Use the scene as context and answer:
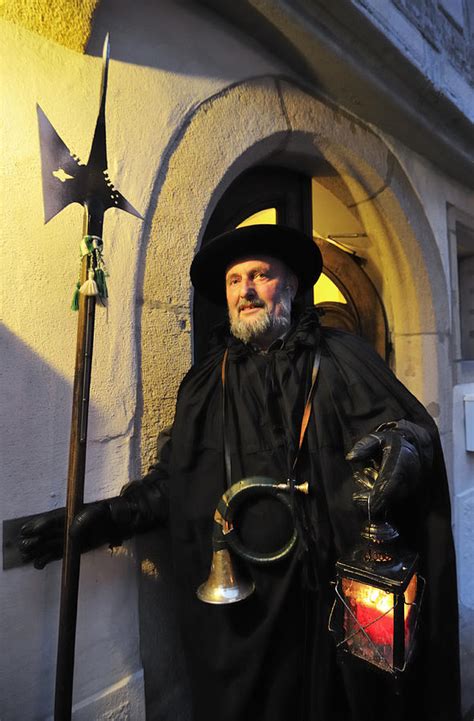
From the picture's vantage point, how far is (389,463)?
3.74ft

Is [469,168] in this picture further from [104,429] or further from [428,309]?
[104,429]

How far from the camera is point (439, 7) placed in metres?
2.71

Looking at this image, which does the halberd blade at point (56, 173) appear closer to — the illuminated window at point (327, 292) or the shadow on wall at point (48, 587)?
the shadow on wall at point (48, 587)

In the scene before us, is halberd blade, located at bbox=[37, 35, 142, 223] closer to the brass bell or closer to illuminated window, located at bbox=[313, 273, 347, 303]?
the brass bell

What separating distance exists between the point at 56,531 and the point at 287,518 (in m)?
0.73

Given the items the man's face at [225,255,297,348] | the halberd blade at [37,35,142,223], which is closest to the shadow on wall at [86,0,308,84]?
the halberd blade at [37,35,142,223]

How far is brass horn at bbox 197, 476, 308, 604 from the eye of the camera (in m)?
1.30

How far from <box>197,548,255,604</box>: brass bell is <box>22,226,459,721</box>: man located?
0.37ft

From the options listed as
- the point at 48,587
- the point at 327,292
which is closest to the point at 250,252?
the point at 48,587

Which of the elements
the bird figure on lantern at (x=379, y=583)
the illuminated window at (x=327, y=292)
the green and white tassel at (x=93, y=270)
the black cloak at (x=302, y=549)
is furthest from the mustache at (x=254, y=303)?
the illuminated window at (x=327, y=292)

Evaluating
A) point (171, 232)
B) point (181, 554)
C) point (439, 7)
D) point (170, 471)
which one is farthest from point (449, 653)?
point (439, 7)

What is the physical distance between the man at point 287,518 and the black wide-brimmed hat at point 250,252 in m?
0.01

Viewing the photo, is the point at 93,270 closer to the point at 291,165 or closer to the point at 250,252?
the point at 250,252

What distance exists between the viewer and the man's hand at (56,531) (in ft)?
4.12
